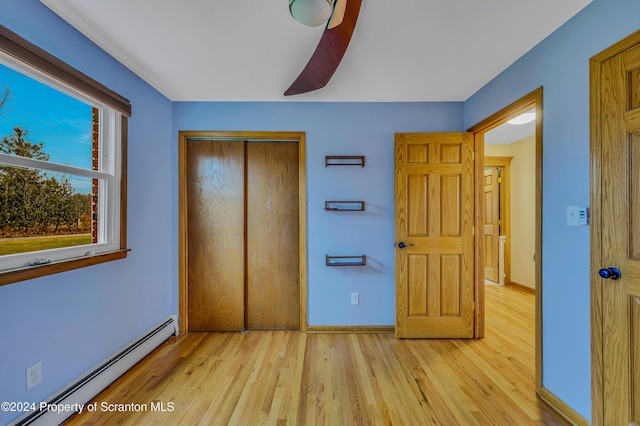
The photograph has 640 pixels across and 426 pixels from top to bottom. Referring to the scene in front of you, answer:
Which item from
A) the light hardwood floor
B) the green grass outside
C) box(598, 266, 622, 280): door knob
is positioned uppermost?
the green grass outside

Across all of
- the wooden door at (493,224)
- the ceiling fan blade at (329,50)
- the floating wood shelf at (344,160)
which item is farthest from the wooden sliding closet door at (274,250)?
the wooden door at (493,224)

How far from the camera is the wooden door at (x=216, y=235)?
111 inches

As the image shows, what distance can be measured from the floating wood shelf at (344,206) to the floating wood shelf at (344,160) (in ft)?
1.28

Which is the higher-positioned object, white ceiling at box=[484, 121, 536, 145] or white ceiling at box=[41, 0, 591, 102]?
white ceiling at box=[484, 121, 536, 145]

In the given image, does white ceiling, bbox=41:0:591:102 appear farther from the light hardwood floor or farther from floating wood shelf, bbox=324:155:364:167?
the light hardwood floor

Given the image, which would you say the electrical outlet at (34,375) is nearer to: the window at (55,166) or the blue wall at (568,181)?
the window at (55,166)

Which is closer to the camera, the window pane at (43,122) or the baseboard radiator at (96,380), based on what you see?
the window pane at (43,122)

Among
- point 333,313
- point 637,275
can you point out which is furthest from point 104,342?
point 637,275

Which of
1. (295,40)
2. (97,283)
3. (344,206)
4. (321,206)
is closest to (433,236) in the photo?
(344,206)

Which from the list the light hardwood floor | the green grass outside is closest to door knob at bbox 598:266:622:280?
the light hardwood floor

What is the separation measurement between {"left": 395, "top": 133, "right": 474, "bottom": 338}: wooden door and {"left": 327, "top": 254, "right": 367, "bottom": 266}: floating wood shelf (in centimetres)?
34

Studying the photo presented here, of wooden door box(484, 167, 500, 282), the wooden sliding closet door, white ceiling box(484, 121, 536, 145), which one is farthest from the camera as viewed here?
wooden door box(484, 167, 500, 282)

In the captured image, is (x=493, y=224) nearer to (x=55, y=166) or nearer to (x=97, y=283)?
(x=97, y=283)

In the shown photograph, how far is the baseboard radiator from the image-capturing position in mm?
1487
